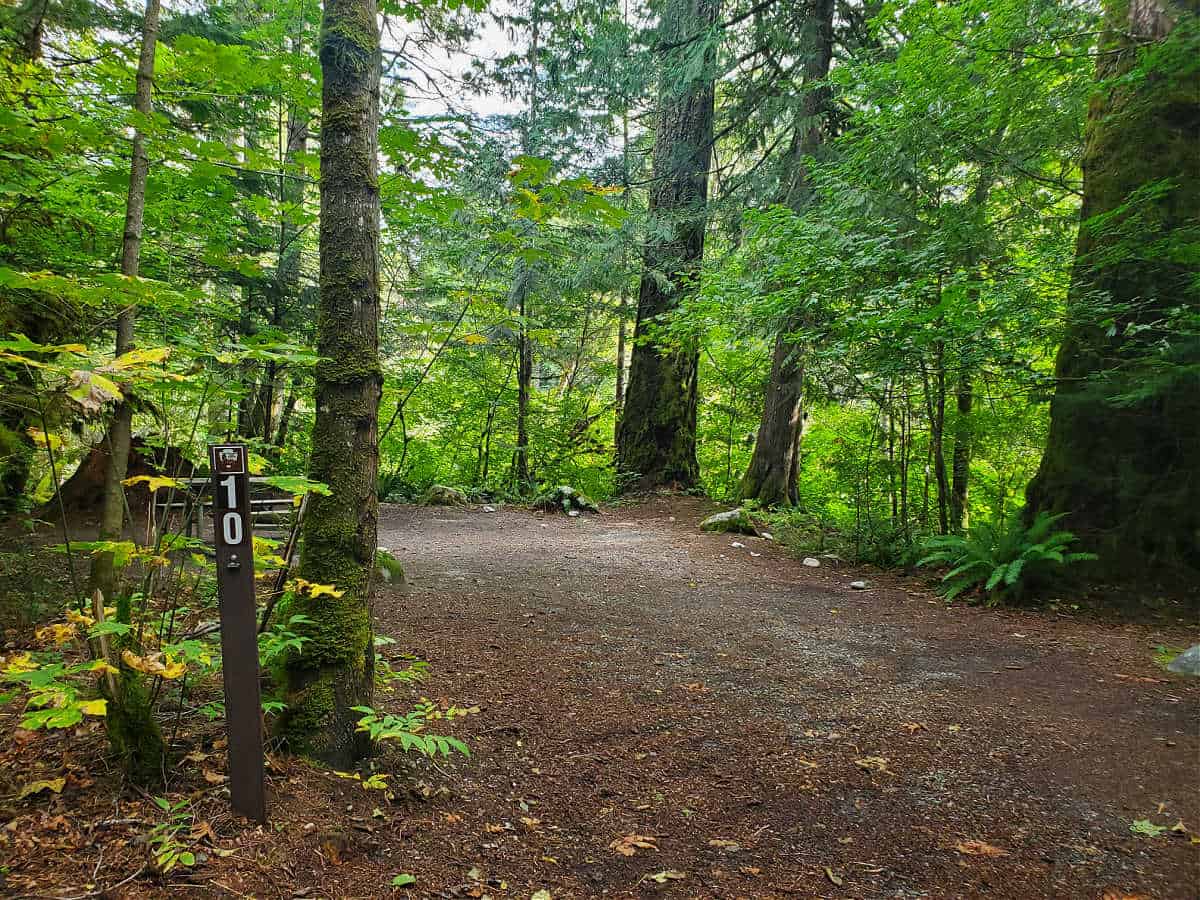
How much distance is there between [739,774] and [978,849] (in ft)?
3.30

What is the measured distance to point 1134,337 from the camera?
199 inches

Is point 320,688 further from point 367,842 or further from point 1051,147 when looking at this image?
point 1051,147

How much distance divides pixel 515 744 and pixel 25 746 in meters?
2.01

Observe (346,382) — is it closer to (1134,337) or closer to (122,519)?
(122,519)

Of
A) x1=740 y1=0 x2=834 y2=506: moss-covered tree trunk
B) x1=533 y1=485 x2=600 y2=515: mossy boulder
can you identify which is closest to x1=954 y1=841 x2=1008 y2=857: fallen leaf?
x1=740 y1=0 x2=834 y2=506: moss-covered tree trunk

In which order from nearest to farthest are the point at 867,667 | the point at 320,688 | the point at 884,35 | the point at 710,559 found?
1. the point at 320,688
2. the point at 867,667
3. the point at 710,559
4. the point at 884,35

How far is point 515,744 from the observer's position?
319cm

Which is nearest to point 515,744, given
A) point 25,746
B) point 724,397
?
point 25,746

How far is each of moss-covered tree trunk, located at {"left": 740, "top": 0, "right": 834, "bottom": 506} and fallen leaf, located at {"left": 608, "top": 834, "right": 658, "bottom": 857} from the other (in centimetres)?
718

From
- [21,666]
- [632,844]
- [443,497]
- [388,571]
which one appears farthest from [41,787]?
[443,497]

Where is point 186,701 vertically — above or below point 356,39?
below

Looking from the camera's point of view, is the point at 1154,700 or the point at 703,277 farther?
the point at 703,277

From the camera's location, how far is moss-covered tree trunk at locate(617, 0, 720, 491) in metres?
10.5

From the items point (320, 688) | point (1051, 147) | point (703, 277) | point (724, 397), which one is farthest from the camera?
point (724, 397)
